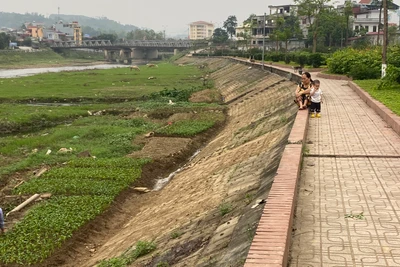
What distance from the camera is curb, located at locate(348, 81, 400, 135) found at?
1175cm

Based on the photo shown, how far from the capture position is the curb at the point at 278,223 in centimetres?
454

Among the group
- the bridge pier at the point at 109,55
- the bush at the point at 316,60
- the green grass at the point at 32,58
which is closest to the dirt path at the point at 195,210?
the bush at the point at 316,60

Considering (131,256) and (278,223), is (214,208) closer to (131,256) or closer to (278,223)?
(131,256)

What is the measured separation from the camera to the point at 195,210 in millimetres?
9469

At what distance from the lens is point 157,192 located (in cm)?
1394

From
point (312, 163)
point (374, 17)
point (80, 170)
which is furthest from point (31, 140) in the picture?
point (374, 17)

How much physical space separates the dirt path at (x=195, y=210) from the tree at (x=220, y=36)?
351 ft

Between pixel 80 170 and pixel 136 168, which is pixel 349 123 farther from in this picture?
pixel 80 170

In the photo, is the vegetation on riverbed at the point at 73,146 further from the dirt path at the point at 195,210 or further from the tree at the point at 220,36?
the tree at the point at 220,36

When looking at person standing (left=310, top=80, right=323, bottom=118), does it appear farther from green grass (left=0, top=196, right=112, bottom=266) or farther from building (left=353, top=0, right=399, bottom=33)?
building (left=353, top=0, right=399, bottom=33)

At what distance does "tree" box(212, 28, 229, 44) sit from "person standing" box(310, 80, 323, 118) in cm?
11075

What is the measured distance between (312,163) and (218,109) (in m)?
19.7

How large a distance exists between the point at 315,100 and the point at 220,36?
11623 cm

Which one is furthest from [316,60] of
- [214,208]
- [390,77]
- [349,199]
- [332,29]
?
[332,29]
